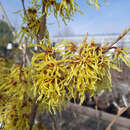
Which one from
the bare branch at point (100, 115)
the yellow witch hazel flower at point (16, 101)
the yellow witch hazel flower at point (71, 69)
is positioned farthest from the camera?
the bare branch at point (100, 115)

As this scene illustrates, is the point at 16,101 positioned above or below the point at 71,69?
below

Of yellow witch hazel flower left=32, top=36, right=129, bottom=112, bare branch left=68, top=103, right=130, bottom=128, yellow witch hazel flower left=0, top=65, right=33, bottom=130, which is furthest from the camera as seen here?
bare branch left=68, top=103, right=130, bottom=128

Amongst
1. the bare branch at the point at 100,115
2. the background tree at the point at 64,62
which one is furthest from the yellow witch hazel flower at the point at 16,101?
the bare branch at the point at 100,115

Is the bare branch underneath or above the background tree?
underneath

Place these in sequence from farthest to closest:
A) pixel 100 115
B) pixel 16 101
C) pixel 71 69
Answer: pixel 100 115 < pixel 16 101 < pixel 71 69

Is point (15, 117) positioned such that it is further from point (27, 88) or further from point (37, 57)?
point (37, 57)

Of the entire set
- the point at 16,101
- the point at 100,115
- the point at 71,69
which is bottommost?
the point at 100,115

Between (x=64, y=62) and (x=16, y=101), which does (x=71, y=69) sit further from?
(x=16, y=101)

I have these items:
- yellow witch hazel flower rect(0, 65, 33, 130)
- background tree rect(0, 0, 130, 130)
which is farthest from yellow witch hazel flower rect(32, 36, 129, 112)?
yellow witch hazel flower rect(0, 65, 33, 130)

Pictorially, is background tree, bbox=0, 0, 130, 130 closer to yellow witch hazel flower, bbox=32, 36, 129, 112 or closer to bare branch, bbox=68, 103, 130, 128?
yellow witch hazel flower, bbox=32, 36, 129, 112

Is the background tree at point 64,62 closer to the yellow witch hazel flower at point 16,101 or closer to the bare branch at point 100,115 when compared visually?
the yellow witch hazel flower at point 16,101

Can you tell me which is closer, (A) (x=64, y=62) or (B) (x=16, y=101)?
(A) (x=64, y=62)

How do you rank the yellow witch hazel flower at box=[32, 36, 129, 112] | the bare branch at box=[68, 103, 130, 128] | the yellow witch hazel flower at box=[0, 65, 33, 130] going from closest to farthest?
the yellow witch hazel flower at box=[32, 36, 129, 112], the yellow witch hazel flower at box=[0, 65, 33, 130], the bare branch at box=[68, 103, 130, 128]

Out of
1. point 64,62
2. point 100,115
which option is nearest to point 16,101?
point 64,62
